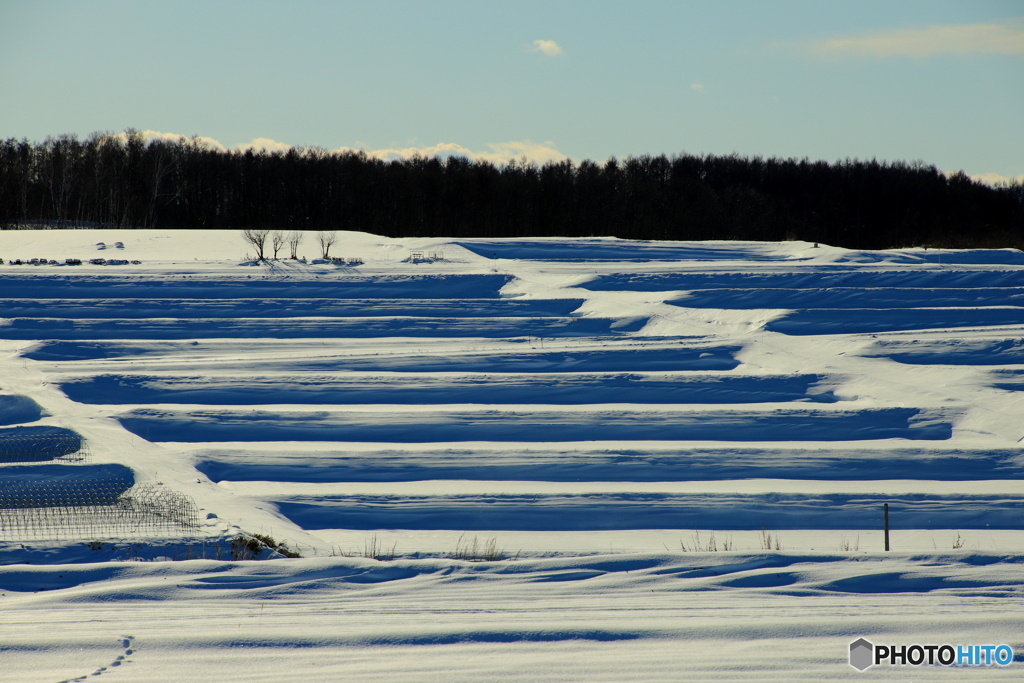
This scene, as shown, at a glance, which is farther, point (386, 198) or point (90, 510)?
point (386, 198)

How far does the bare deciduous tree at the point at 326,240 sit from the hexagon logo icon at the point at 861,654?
19.7 metres

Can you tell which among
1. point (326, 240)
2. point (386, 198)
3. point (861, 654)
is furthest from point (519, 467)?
point (386, 198)

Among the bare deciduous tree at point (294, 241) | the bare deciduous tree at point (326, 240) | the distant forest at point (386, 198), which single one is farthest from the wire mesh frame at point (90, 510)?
the distant forest at point (386, 198)

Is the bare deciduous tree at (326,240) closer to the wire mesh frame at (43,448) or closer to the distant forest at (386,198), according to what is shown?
the wire mesh frame at (43,448)

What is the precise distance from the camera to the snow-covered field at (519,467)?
4.20 m

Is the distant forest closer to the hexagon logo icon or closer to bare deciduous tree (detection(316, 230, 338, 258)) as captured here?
bare deciduous tree (detection(316, 230, 338, 258))

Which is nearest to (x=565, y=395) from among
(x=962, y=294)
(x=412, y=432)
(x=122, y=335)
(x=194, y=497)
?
(x=412, y=432)

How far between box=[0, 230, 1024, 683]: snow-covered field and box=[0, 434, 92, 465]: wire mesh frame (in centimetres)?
25

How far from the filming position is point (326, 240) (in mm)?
25625

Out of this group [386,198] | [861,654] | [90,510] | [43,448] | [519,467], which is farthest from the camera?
[386,198]

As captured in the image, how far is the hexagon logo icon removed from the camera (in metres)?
3.85

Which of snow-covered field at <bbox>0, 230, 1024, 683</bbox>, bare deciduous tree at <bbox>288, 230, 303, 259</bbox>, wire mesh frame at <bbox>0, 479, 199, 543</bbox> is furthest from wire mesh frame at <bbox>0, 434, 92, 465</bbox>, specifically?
bare deciduous tree at <bbox>288, 230, 303, 259</bbox>

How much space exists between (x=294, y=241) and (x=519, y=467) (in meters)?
16.7

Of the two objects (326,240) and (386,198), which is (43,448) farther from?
(386,198)
